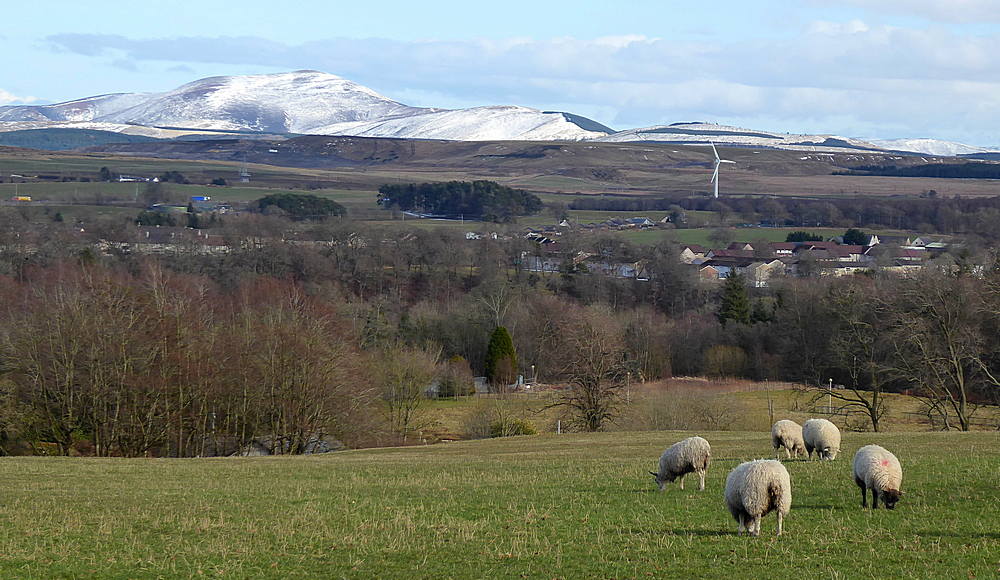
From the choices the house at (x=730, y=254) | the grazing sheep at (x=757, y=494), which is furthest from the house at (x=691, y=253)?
the grazing sheep at (x=757, y=494)

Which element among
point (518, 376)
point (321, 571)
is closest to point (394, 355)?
point (518, 376)

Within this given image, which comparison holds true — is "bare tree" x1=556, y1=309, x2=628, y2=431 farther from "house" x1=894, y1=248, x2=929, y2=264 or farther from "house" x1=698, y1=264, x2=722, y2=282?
"house" x1=894, y1=248, x2=929, y2=264

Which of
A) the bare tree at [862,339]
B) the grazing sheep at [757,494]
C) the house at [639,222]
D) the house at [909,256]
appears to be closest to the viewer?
the grazing sheep at [757,494]

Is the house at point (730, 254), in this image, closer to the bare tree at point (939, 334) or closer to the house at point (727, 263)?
the house at point (727, 263)

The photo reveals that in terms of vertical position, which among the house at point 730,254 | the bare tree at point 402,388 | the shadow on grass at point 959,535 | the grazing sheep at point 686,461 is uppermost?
the shadow on grass at point 959,535

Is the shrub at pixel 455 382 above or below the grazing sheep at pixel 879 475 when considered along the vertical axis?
below

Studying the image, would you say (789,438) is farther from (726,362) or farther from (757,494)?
(726,362)

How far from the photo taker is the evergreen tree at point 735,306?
308ft

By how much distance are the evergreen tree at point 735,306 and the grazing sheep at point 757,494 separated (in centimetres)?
7841

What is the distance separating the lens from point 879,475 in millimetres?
17906

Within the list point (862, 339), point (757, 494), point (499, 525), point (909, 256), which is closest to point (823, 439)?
point (757, 494)

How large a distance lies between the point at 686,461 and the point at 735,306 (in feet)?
246

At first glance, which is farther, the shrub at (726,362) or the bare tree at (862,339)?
the shrub at (726,362)

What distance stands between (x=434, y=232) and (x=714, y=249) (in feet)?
134
